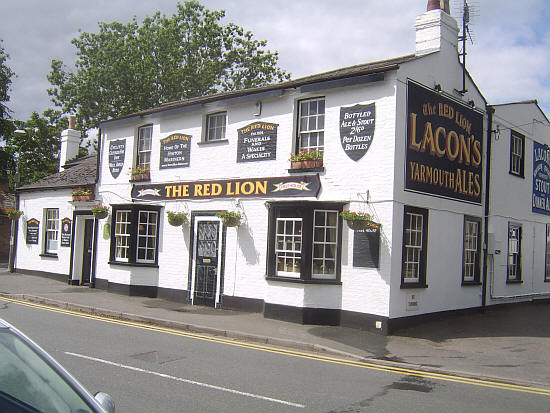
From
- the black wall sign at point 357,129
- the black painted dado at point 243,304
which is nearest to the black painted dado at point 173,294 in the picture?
the black painted dado at point 243,304

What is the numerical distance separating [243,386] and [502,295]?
12673 mm

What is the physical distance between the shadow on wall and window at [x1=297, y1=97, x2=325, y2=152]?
9.09 feet

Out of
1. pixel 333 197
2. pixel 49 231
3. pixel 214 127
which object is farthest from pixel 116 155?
pixel 333 197

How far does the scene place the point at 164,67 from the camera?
39062 mm

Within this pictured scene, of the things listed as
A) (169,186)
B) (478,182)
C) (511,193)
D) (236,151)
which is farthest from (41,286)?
(511,193)

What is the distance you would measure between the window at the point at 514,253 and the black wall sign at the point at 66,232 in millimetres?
16399

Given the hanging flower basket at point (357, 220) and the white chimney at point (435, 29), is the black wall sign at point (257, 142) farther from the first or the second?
the white chimney at point (435, 29)

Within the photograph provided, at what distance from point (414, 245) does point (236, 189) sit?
5326 mm

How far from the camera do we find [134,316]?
509 inches

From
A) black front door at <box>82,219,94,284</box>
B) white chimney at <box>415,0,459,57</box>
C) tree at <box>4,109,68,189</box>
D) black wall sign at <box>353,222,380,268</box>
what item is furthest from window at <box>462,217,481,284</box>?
tree at <box>4,109,68,189</box>

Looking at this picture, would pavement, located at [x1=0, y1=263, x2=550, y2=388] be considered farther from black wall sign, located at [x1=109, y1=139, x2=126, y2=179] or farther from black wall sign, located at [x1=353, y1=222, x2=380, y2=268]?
black wall sign, located at [x1=109, y1=139, x2=126, y2=179]

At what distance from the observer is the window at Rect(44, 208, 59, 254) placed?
21.3 meters

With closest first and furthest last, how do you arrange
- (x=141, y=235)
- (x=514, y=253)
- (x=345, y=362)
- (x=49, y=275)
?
(x=345, y=362)
(x=141, y=235)
(x=514, y=253)
(x=49, y=275)

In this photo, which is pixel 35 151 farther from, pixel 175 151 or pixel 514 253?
pixel 514 253
